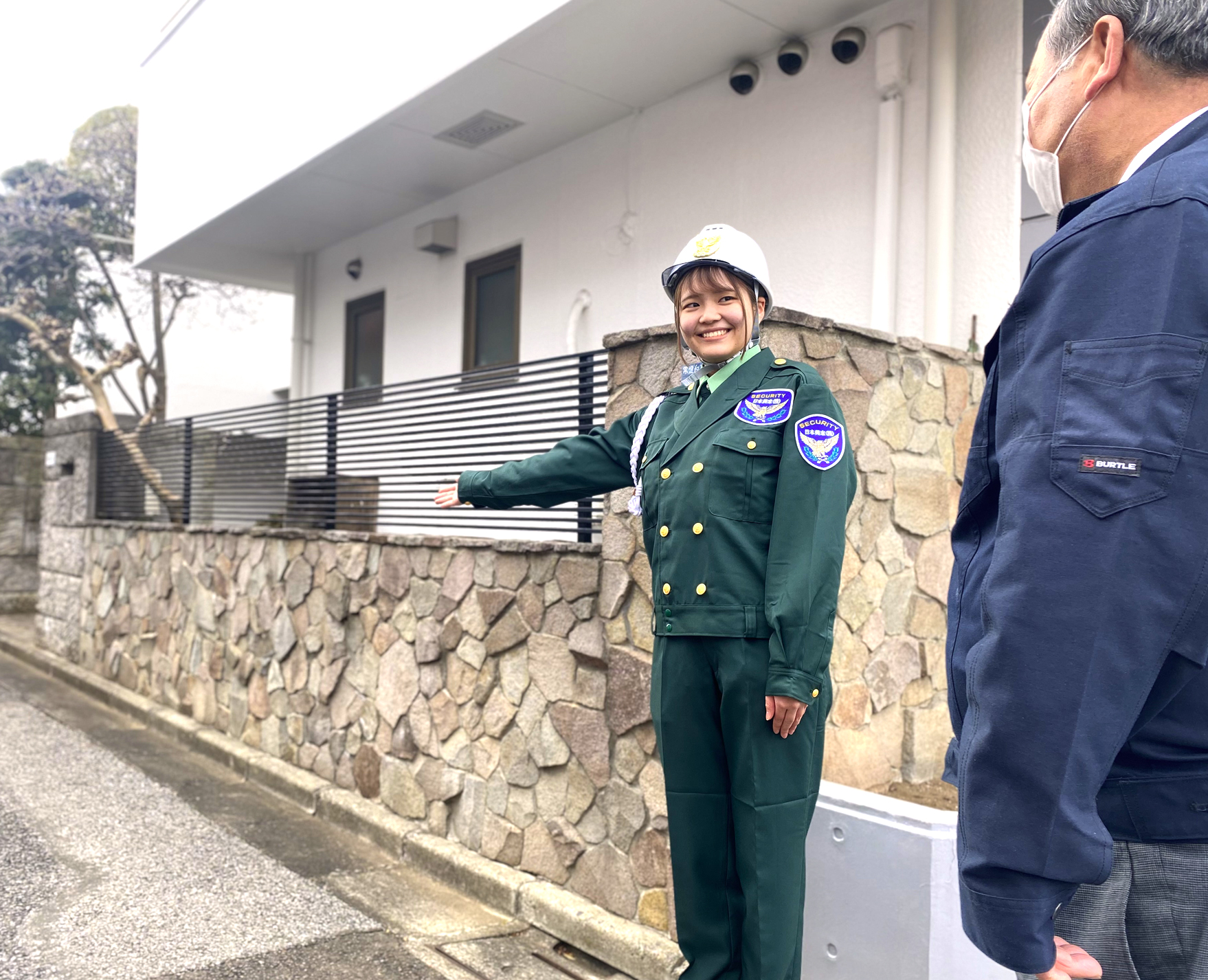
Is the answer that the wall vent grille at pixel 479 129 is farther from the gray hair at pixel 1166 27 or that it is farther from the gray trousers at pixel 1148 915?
the gray trousers at pixel 1148 915

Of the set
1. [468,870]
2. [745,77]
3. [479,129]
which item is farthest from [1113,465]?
[479,129]

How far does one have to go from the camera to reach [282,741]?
6000 millimetres

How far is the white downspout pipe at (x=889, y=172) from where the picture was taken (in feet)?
16.2

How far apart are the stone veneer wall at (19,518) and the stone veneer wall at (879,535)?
10773 millimetres

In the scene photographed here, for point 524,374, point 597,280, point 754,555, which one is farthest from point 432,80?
point 754,555

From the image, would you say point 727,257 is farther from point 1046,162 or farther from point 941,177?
point 941,177

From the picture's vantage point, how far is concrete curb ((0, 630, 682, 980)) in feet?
11.3

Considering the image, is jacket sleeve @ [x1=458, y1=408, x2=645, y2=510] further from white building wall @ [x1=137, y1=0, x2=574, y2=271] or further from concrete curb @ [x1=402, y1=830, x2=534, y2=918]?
white building wall @ [x1=137, y1=0, x2=574, y2=271]

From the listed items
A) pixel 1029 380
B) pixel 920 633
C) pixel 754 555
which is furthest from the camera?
pixel 920 633

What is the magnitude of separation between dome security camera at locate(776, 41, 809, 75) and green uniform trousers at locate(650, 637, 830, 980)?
3950mm

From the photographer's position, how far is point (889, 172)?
500 centimetres

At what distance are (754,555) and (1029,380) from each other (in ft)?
4.47

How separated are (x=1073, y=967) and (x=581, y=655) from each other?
2858mm

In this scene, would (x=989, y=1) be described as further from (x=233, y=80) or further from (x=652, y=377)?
(x=233, y=80)
